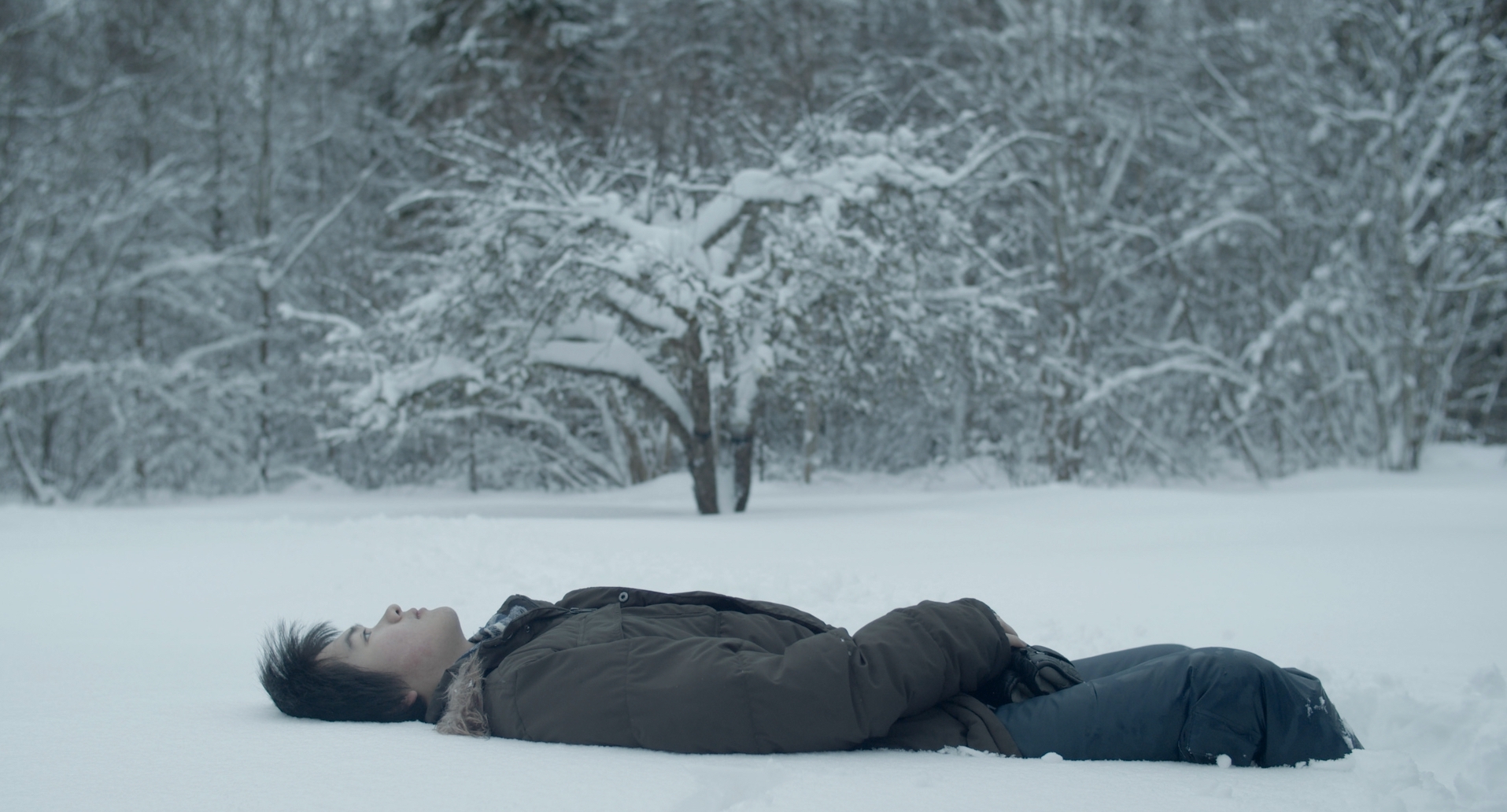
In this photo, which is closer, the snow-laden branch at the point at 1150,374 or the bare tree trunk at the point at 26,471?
the snow-laden branch at the point at 1150,374

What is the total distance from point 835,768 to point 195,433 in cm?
1374

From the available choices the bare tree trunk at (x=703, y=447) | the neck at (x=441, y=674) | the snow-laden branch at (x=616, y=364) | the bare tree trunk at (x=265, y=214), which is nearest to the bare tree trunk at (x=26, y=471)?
the bare tree trunk at (x=265, y=214)

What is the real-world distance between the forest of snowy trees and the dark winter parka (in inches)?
210

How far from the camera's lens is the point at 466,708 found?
1.96 meters

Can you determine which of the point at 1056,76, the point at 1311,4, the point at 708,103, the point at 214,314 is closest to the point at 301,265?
the point at 214,314

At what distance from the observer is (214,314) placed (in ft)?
42.6

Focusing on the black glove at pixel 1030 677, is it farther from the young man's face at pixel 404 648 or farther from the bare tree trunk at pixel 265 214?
the bare tree trunk at pixel 265 214

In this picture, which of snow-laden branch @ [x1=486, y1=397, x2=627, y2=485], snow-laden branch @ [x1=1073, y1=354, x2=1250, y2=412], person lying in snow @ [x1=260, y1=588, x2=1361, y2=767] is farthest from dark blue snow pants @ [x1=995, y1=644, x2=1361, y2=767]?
snow-laden branch @ [x1=486, y1=397, x2=627, y2=485]

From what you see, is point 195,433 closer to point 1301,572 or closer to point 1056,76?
point 1056,76

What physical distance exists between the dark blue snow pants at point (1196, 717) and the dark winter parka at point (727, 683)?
0.43 ft

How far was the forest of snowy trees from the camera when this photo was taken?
319 inches

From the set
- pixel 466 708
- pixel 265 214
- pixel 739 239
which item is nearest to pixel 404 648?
pixel 466 708

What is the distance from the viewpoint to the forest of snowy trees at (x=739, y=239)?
810 cm

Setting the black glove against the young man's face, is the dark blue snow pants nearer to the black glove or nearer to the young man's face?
the black glove
